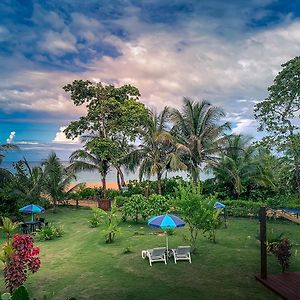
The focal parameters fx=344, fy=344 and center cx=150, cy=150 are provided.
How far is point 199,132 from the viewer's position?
1008 inches

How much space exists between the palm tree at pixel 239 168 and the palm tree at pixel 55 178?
11.2 m

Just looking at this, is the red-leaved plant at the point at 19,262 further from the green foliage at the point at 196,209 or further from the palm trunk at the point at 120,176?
the palm trunk at the point at 120,176

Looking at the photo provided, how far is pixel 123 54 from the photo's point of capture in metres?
14.3

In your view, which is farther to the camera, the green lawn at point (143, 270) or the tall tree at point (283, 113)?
the tall tree at point (283, 113)

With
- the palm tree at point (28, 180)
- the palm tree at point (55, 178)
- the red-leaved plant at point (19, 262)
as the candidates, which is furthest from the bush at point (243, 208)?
the red-leaved plant at point (19, 262)

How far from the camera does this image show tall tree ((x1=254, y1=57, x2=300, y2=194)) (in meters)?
18.0

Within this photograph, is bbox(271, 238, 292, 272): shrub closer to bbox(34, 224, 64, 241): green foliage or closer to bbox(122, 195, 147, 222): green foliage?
bbox(122, 195, 147, 222): green foliage

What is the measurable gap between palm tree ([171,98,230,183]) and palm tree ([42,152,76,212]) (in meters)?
9.00

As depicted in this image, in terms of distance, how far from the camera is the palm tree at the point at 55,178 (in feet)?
82.8

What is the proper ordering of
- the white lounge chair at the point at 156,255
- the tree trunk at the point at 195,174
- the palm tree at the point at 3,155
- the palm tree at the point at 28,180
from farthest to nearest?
the tree trunk at the point at 195,174
the palm tree at the point at 28,180
the palm tree at the point at 3,155
the white lounge chair at the point at 156,255

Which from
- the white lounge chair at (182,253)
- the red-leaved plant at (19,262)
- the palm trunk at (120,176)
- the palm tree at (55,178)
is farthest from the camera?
the palm trunk at (120,176)

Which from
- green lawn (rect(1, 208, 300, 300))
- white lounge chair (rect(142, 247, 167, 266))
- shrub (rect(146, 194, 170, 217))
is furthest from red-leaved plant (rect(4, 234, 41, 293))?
shrub (rect(146, 194, 170, 217))

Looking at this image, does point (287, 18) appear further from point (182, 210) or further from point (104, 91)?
point (104, 91)

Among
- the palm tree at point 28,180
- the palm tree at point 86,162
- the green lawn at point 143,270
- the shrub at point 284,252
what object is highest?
the palm tree at point 86,162
